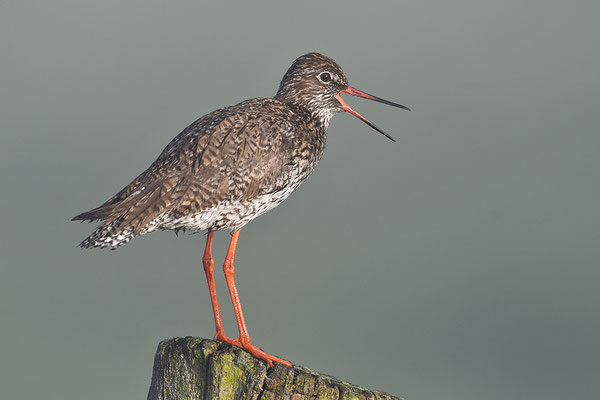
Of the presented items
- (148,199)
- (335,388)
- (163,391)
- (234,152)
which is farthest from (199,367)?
(234,152)

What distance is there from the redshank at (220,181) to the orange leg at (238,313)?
13mm

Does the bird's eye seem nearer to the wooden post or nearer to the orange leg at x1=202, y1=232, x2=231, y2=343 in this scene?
the orange leg at x1=202, y1=232, x2=231, y2=343

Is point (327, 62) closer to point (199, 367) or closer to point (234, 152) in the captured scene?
point (234, 152)

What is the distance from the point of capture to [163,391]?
705 centimetres

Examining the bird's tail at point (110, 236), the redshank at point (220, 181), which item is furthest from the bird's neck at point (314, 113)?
the bird's tail at point (110, 236)

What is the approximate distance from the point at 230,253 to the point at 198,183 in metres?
1.48

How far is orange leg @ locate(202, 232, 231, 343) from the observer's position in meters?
8.65

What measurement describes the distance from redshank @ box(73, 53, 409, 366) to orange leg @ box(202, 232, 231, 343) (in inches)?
0.5

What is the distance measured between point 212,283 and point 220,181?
161 centimetres

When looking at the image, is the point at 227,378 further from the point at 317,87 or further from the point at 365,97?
the point at 365,97

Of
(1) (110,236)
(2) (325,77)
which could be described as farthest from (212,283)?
(2) (325,77)

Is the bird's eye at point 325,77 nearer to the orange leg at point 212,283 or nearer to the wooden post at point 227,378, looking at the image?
the orange leg at point 212,283

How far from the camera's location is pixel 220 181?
322 inches

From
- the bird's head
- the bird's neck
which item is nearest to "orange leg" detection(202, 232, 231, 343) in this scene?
the bird's neck
